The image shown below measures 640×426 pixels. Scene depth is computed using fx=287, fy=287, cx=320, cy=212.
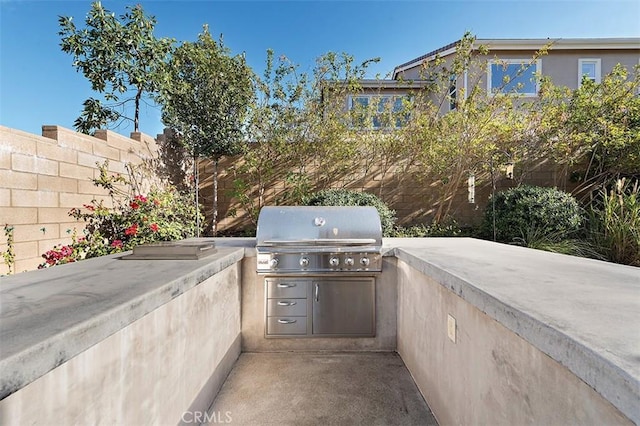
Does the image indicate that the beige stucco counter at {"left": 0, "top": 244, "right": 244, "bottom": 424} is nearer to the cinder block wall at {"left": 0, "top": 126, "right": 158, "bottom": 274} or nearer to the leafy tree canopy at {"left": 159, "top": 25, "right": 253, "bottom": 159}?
the cinder block wall at {"left": 0, "top": 126, "right": 158, "bottom": 274}

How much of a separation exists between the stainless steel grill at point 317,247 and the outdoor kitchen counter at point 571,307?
2.53 ft

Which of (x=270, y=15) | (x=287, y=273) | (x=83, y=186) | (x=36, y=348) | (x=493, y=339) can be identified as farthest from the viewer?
(x=270, y=15)

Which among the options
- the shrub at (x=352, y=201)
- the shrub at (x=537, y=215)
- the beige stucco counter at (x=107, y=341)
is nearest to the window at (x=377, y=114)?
the shrub at (x=352, y=201)

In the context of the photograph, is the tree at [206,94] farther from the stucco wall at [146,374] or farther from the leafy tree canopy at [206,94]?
the stucco wall at [146,374]

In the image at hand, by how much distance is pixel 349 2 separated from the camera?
5480 mm

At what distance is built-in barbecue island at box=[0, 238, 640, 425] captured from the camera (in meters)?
0.69

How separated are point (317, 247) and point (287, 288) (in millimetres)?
495

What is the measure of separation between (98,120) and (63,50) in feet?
3.23

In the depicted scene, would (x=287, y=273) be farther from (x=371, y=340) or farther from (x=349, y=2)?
(x=349, y=2)

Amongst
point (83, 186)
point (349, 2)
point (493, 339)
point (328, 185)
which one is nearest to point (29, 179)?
point (83, 186)

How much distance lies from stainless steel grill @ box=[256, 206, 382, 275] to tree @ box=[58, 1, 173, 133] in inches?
138

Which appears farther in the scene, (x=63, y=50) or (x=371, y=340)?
(x=63, y=50)

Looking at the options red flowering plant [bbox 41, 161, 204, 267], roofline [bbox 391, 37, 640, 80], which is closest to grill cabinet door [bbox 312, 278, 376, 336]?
red flowering plant [bbox 41, 161, 204, 267]

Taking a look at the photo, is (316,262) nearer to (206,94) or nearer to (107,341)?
(107,341)
